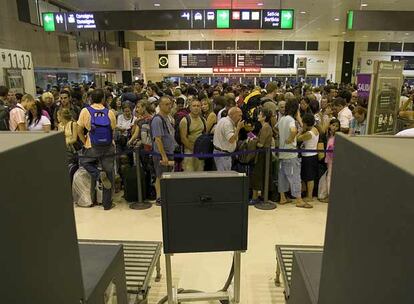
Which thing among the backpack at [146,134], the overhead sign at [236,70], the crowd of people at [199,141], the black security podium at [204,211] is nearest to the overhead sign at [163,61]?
the overhead sign at [236,70]

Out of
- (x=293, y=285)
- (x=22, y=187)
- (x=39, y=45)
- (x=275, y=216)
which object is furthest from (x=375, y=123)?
(x=39, y=45)

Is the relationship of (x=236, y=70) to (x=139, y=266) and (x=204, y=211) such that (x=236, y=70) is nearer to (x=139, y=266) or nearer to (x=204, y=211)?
(x=139, y=266)

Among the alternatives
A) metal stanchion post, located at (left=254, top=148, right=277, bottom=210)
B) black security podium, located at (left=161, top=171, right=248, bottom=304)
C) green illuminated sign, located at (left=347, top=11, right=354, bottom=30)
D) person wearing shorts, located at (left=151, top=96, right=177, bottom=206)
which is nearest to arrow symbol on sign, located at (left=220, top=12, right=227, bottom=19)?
green illuminated sign, located at (left=347, top=11, right=354, bottom=30)

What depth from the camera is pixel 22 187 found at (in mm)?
1102

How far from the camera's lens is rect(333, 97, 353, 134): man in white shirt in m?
5.95

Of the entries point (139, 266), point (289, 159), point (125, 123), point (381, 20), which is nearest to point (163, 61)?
point (381, 20)

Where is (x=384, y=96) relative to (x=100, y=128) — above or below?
above

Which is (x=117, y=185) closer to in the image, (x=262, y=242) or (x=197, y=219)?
(x=262, y=242)

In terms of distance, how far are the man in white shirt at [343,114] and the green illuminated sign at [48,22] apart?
7.34 metres

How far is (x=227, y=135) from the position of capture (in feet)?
16.1

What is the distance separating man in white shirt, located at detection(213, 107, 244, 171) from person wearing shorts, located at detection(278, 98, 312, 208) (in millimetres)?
649

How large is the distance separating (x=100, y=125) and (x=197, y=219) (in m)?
2.81

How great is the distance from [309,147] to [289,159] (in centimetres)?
39

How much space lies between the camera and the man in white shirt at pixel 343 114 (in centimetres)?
595
